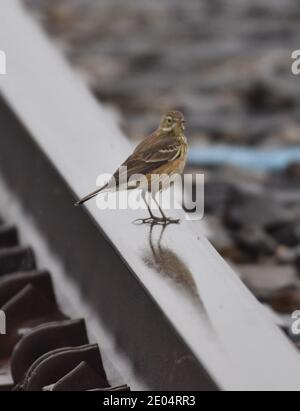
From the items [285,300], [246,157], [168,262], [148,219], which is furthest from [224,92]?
[168,262]

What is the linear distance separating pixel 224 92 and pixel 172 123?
16.4ft

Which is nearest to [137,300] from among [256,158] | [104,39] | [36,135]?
[36,135]

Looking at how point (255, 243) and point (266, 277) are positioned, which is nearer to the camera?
point (266, 277)

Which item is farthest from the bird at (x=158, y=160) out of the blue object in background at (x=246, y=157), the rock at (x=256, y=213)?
the blue object in background at (x=246, y=157)

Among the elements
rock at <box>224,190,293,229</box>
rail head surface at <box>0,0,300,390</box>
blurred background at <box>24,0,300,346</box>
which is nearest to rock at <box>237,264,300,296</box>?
blurred background at <box>24,0,300,346</box>

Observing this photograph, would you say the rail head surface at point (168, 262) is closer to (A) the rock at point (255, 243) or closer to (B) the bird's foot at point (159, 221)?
(B) the bird's foot at point (159, 221)

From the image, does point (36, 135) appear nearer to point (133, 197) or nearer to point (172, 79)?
point (133, 197)

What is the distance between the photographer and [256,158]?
243 inches

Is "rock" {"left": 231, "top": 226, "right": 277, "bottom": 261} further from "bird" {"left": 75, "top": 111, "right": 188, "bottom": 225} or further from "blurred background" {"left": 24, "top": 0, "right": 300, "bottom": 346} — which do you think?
"bird" {"left": 75, "top": 111, "right": 188, "bottom": 225}

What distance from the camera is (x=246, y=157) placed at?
20.5 feet

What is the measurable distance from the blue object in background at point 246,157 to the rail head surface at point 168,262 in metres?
1.65

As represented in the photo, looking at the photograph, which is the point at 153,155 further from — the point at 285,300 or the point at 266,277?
the point at 266,277

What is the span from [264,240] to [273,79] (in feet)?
11.0

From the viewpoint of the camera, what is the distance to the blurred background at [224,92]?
4.77 m
